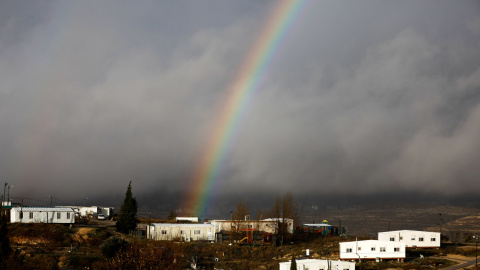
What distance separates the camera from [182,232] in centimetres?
7206

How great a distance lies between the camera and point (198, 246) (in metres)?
63.6

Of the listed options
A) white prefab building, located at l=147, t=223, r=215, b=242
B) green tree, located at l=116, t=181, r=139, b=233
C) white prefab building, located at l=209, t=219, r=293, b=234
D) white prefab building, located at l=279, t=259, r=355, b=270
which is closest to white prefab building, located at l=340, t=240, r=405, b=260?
white prefab building, located at l=279, t=259, r=355, b=270

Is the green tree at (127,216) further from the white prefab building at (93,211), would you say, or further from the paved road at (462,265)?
the paved road at (462,265)

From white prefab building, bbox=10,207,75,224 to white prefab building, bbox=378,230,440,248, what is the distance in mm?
46512

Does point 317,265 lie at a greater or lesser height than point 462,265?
greater

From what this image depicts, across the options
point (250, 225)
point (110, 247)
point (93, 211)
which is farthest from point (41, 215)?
point (250, 225)

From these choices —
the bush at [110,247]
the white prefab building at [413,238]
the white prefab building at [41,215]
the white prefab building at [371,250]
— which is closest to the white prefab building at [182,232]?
the white prefab building at [41,215]

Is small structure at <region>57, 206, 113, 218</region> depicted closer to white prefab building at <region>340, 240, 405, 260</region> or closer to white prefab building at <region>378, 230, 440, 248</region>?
white prefab building at <region>340, 240, 405, 260</region>

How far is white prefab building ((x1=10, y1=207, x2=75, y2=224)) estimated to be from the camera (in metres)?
70.5

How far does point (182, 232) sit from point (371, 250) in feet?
92.6

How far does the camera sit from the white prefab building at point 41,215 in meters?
70.5

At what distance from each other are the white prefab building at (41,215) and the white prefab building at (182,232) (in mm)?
13335

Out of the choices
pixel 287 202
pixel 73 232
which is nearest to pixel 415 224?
pixel 287 202

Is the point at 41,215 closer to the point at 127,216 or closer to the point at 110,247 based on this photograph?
the point at 127,216
